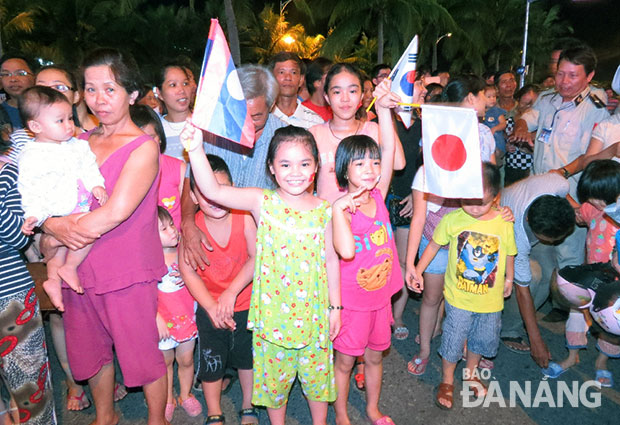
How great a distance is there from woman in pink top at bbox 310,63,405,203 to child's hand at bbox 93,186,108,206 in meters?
1.40

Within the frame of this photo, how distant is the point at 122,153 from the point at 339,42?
24983 millimetres

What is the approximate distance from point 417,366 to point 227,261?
72.7 inches

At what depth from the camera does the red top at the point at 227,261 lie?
9.70ft

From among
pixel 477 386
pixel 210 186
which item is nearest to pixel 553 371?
pixel 477 386

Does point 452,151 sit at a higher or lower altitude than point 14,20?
lower

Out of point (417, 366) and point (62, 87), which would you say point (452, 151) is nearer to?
point (417, 366)

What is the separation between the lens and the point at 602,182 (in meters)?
3.17

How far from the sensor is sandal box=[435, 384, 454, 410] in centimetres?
331

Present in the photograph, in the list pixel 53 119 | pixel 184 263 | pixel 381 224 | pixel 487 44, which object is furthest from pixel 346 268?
pixel 487 44

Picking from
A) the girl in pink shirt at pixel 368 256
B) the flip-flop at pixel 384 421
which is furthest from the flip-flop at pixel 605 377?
the girl in pink shirt at pixel 368 256

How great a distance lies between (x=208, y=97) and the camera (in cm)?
222

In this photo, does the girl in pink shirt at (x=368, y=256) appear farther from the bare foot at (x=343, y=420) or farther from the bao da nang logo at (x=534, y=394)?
the bao da nang logo at (x=534, y=394)

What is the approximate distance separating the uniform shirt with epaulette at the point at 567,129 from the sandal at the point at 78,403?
4.56m

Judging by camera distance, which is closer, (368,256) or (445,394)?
(368,256)
